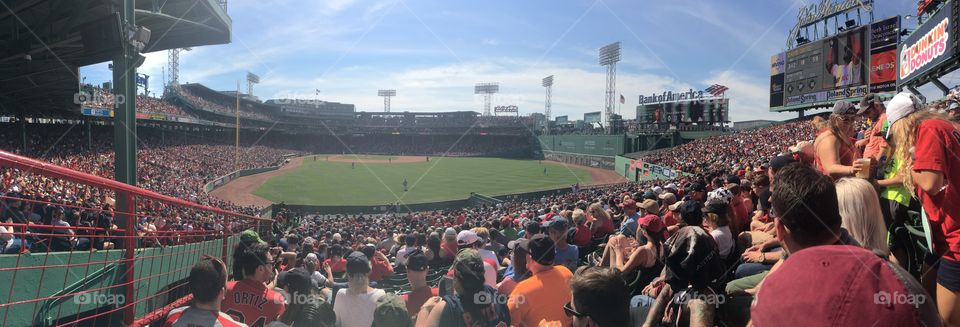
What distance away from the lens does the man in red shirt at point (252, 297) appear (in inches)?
152

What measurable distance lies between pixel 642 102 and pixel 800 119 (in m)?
24.7

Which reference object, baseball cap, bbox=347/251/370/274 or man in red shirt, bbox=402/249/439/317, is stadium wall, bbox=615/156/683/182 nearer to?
man in red shirt, bbox=402/249/439/317

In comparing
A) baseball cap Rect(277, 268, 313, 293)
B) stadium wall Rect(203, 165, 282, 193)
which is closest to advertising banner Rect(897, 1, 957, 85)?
baseball cap Rect(277, 268, 313, 293)

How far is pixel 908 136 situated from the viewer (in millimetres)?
2863

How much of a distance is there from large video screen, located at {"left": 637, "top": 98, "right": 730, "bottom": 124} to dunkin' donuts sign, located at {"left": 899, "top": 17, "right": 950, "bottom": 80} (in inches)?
1476

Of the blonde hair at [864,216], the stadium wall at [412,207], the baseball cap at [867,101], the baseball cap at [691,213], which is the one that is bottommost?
the stadium wall at [412,207]

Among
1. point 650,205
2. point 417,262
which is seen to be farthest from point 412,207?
point 417,262

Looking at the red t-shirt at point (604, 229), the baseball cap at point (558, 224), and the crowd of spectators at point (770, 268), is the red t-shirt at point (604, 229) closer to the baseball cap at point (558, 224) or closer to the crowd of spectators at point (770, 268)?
the crowd of spectators at point (770, 268)

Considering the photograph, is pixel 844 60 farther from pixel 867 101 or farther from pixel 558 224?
pixel 558 224

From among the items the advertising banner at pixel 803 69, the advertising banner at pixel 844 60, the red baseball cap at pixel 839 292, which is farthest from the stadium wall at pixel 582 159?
the red baseball cap at pixel 839 292

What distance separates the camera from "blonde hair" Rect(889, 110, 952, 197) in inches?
111

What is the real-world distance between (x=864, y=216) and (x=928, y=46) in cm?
1739

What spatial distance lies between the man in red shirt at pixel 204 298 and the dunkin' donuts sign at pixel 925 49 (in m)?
17.3

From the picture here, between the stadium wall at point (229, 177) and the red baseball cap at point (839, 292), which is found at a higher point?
the red baseball cap at point (839, 292)
